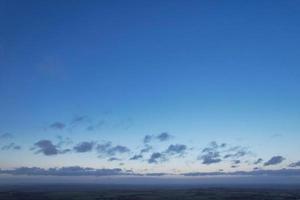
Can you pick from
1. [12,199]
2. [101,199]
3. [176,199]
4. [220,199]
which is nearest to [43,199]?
[12,199]

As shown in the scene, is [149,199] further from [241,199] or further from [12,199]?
[12,199]

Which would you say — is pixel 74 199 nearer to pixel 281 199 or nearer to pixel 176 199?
pixel 176 199

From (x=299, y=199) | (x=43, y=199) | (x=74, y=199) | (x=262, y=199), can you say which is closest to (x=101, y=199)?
(x=74, y=199)

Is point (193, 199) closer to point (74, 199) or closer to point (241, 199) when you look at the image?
point (241, 199)

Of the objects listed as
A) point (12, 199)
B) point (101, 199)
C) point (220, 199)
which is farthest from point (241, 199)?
point (12, 199)

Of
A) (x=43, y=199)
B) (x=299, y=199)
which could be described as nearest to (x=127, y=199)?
(x=43, y=199)
